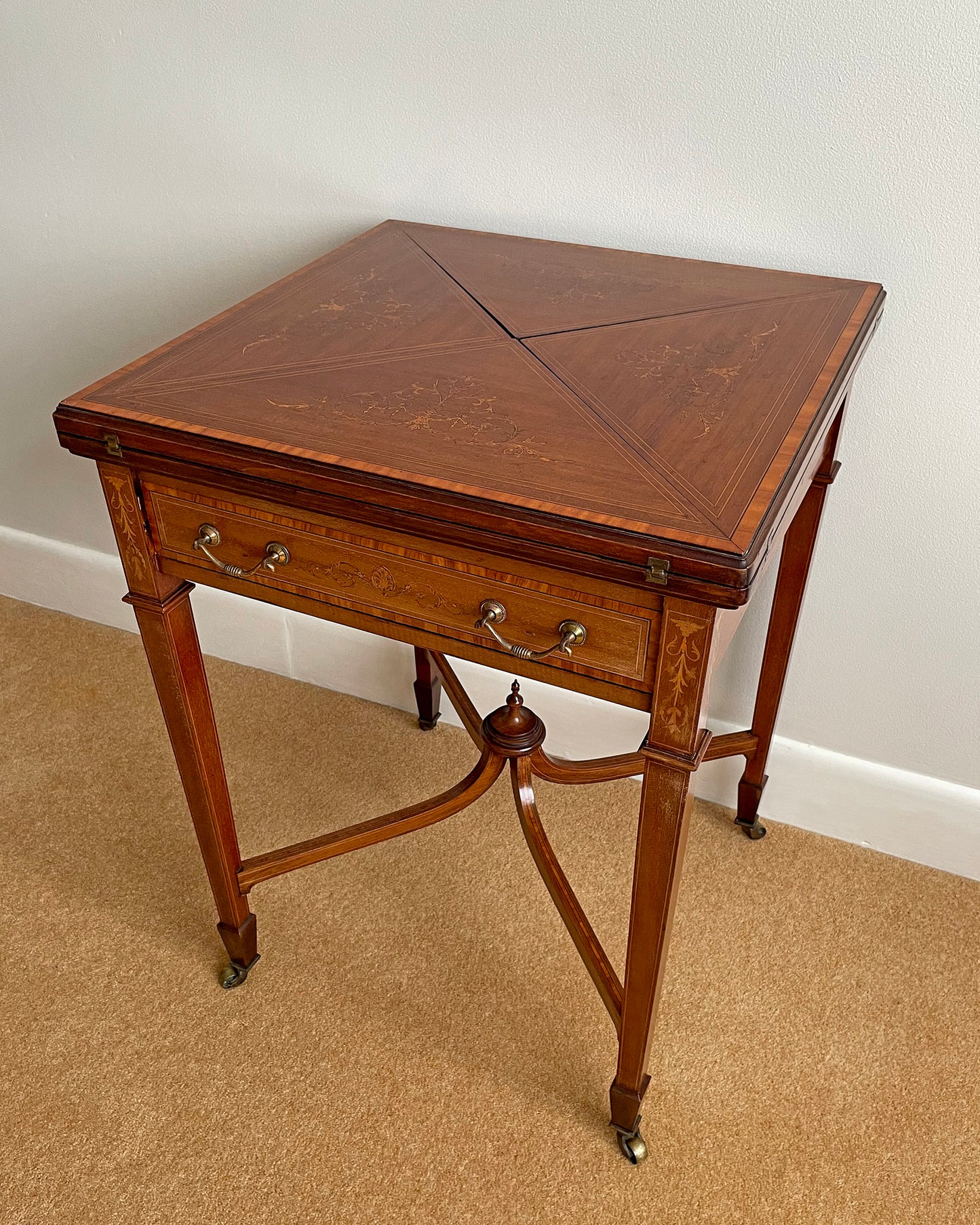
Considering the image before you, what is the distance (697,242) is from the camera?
56.7 inches

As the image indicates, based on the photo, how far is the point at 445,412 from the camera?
1039mm

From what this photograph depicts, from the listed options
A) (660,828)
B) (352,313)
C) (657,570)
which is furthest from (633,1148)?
(352,313)

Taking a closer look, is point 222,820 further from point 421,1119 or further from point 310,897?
point 421,1119

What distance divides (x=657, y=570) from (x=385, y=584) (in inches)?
12.0

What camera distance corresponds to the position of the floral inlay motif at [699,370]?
105cm

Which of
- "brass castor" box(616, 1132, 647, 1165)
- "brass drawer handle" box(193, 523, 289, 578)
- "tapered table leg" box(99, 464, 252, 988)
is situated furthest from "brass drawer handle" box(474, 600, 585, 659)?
"brass castor" box(616, 1132, 647, 1165)

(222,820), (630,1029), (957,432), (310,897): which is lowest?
(310,897)

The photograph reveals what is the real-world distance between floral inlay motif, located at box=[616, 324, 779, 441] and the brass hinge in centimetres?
20

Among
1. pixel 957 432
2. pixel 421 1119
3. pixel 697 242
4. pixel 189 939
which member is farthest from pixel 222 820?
pixel 957 432

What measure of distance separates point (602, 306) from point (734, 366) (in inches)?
9.1

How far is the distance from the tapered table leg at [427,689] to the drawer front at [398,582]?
0.79 m

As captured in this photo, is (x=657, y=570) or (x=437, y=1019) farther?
(x=437, y=1019)

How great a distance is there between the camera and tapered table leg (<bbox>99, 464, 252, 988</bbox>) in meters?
1.14

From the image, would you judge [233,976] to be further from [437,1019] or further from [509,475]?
[509,475]
